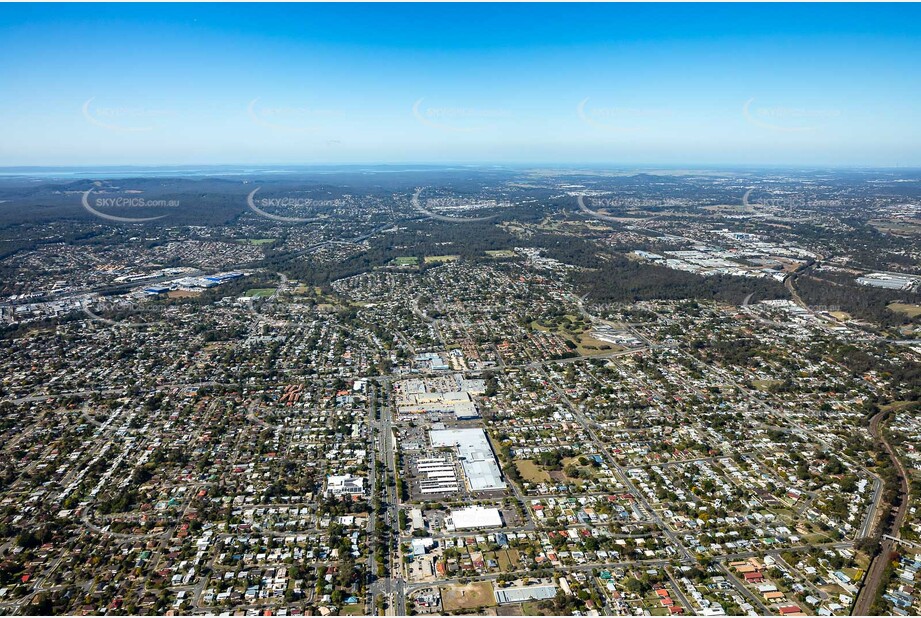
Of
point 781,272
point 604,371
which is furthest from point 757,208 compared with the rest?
point 604,371

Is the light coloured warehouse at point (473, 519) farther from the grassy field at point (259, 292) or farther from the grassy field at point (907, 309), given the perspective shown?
the grassy field at point (907, 309)

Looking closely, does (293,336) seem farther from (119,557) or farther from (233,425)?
(119,557)

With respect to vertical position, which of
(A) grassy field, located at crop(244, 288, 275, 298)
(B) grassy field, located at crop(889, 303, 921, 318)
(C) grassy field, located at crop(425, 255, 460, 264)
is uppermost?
(C) grassy field, located at crop(425, 255, 460, 264)

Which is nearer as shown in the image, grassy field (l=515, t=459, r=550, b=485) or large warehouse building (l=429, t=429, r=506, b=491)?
large warehouse building (l=429, t=429, r=506, b=491)

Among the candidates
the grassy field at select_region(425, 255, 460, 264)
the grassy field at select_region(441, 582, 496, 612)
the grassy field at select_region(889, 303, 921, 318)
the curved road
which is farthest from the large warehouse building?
the grassy field at select_region(425, 255, 460, 264)

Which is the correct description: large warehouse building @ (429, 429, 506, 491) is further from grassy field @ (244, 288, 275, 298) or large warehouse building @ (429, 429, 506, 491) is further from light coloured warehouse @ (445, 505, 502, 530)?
grassy field @ (244, 288, 275, 298)

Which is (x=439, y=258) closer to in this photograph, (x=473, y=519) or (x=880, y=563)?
(x=473, y=519)
